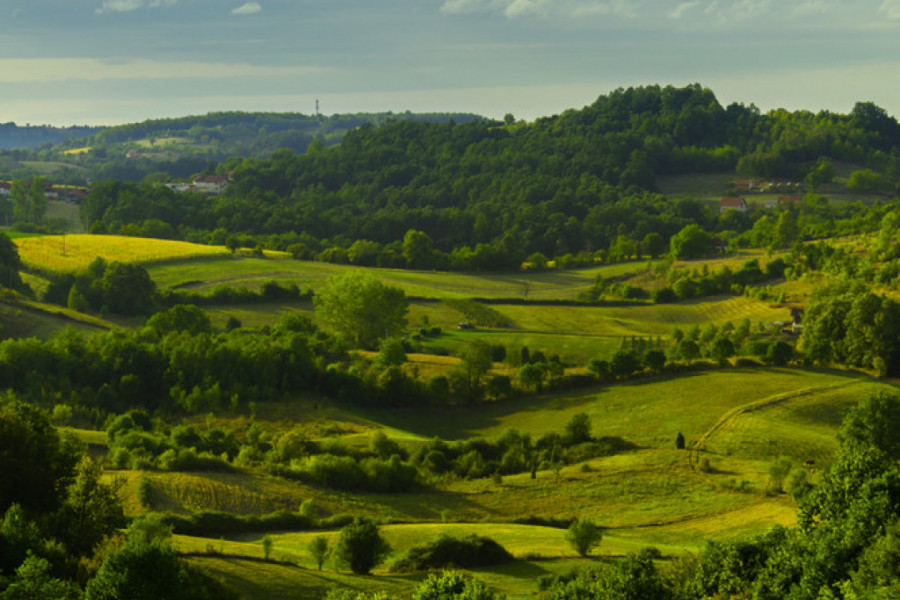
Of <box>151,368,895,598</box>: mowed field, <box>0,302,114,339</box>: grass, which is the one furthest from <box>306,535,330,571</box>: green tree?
<box>0,302,114,339</box>: grass

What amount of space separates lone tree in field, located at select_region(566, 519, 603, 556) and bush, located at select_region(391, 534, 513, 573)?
106 inches

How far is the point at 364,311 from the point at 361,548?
53058mm

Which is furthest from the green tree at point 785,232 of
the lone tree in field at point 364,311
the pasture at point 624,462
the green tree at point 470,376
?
the green tree at point 470,376

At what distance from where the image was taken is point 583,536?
37.6m

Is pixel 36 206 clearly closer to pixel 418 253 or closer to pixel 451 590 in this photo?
pixel 418 253

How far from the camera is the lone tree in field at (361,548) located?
34.9 metres

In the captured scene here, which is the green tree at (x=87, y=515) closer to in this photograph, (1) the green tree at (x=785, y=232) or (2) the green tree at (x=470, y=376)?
(2) the green tree at (x=470, y=376)

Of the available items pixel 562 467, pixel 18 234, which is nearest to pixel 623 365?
pixel 562 467

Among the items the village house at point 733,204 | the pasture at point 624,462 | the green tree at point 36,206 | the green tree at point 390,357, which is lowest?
the pasture at point 624,462

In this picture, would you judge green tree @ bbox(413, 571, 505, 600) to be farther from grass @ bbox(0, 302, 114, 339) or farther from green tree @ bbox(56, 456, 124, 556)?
grass @ bbox(0, 302, 114, 339)

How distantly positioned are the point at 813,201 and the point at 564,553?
146m

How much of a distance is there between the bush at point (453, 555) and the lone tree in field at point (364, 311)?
5036 centimetres

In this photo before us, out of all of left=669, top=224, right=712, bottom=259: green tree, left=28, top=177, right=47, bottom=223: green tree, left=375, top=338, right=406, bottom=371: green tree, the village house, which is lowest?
left=375, top=338, right=406, bottom=371: green tree

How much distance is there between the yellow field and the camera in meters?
113
